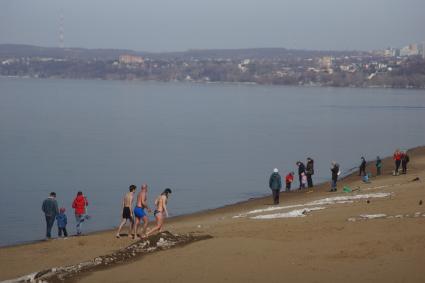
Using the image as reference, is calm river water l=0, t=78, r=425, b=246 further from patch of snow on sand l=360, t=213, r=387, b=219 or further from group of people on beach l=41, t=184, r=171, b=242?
patch of snow on sand l=360, t=213, r=387, b=219

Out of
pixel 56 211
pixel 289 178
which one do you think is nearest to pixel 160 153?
pixel 289 178

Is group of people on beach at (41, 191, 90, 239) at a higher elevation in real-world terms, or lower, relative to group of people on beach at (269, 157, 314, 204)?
higher

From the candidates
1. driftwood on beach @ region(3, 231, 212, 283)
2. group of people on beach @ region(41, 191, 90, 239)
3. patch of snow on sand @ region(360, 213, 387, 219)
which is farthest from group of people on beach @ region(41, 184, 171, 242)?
patch of snow on sand @ region(360, 213, 387, 219)

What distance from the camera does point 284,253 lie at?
38.1ft

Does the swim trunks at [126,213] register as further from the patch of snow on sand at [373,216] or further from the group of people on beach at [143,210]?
the patch of snow on sand at [373,216]

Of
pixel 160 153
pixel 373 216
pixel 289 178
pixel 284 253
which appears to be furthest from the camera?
pixel 160 153

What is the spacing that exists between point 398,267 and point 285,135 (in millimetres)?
59595

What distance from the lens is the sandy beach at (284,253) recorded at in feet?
34.3

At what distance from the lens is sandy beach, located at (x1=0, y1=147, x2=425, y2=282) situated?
34.3ft

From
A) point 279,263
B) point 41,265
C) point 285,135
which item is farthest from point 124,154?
point 279,263

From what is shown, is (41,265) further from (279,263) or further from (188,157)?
(188,157)

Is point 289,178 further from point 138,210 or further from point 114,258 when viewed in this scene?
point 114,258

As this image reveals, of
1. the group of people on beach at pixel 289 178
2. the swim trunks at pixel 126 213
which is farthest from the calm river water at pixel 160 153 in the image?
the swim trunks at pixel 126 213

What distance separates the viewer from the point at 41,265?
1378 centimetres
